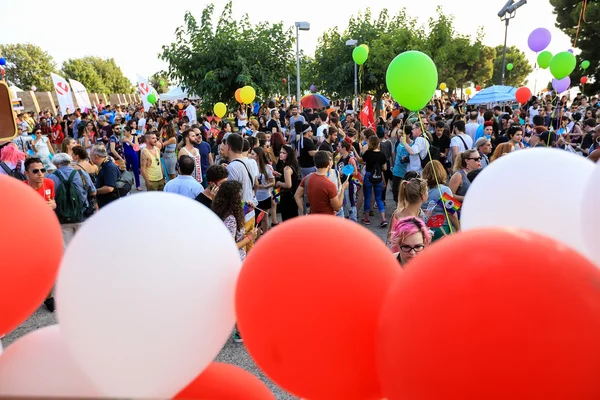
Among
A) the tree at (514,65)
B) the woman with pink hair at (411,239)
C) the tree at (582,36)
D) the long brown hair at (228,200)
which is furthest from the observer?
the tree at (514,65)

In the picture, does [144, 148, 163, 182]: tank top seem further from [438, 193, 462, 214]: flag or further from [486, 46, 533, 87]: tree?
[486, 46, 533, 87]: tree

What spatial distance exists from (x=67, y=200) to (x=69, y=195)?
0.18 feet

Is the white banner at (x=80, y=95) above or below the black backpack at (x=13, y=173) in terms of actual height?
above

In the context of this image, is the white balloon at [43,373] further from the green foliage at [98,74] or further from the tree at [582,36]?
the green foliage at [98,74]

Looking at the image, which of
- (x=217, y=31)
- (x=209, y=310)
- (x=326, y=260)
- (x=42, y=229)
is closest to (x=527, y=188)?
(x=326, y=260)

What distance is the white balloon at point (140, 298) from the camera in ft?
4.37

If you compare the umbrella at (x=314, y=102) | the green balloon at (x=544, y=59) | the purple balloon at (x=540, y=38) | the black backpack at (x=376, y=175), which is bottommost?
the black backpack at (x=376, y=175)

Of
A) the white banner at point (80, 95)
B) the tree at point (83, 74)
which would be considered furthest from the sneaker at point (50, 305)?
the tree at point (83, 74)

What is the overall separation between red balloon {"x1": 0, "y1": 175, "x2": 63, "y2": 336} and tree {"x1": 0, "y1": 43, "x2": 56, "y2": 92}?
64801mm

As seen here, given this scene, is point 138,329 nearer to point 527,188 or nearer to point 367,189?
point 527,188

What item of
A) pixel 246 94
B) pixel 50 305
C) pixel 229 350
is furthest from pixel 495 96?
pixel 50 305

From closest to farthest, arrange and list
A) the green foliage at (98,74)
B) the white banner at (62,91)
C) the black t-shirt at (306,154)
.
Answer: the black t-shirt at (306,154), the white banner at (62,91), the green foliage at (98,74)

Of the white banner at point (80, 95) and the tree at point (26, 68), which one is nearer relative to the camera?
the white banner at point (80, 95)

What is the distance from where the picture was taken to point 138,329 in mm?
1334
